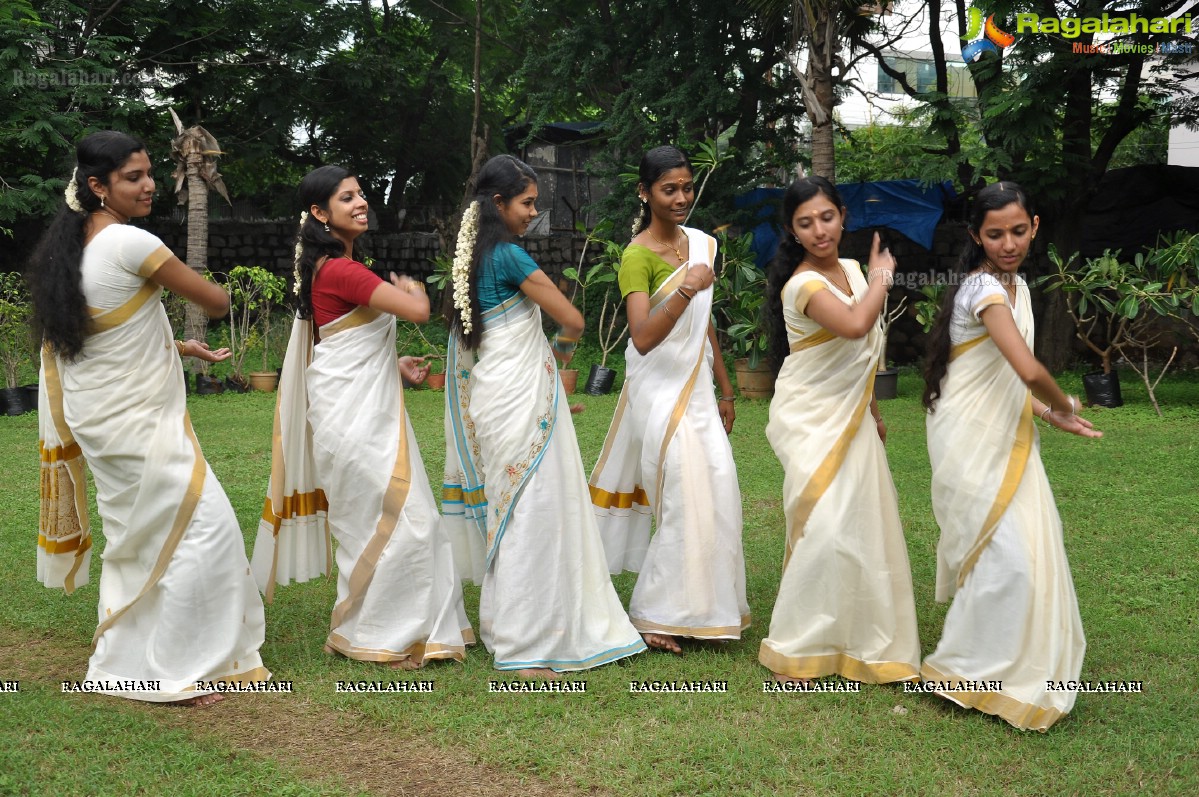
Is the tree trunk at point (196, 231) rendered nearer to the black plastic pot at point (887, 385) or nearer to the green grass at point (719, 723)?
the black plastic pot at point (887, 385)

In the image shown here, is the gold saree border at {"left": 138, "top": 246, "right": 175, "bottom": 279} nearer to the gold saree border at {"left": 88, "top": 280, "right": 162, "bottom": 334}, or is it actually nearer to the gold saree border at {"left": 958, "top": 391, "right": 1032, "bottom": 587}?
the gold saree border at {"left": 88, "top": 280, "right": 162, "bottom": 334}

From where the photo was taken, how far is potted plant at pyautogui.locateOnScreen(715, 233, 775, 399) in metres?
11.2

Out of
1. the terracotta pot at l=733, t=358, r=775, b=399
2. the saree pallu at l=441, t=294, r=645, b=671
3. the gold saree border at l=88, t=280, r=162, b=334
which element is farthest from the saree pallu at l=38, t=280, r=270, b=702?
the terracotta pot at l=733, t=358, r=775, b=399

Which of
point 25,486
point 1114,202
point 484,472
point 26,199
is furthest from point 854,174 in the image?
point 484,472

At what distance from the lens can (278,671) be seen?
165 inches

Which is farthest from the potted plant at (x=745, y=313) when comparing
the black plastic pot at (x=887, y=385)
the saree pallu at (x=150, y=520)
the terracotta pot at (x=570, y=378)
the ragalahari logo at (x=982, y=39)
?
the saree pallu at (x=150, y=520)

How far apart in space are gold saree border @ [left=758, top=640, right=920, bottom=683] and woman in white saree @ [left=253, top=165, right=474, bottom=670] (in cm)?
120

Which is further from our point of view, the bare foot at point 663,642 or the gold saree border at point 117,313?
the bare foot at point 663,642

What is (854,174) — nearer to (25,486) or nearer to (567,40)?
(567,40)

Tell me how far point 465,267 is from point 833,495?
161 cm

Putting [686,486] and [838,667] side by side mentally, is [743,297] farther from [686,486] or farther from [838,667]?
[838,667]

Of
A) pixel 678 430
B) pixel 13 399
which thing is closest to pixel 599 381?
pixel 13 399

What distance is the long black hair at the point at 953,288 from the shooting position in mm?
3750

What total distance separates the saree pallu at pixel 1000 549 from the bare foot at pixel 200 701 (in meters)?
2.53
